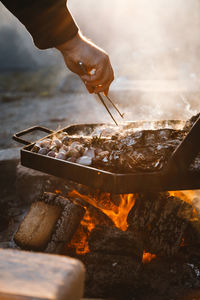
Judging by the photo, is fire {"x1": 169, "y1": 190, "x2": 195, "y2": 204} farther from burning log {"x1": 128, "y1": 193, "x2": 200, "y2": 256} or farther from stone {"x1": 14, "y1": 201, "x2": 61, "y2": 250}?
stone {"x1": 14, "y1": 201, "x2": 61, "y2": 250}

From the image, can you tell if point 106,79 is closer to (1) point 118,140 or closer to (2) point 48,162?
(1) point 118,140

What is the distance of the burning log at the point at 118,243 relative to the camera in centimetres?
189

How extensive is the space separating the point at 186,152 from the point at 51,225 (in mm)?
1266

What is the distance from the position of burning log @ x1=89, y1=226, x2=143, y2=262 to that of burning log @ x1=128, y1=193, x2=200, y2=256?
0.37 ft

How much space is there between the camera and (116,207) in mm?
2363

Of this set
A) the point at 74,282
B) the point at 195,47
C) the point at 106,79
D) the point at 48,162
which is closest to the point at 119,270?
the point at 48,162

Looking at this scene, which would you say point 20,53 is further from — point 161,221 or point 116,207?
point 161,221

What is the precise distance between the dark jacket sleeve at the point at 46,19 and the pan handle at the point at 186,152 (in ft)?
3.85

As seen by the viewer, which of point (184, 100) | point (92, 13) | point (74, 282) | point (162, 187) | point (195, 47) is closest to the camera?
point (74, 282)

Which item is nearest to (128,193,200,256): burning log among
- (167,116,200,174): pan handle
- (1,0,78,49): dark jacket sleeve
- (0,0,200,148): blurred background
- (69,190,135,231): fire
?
(69,190,135,231): fire

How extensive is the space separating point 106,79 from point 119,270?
1460 millimetres

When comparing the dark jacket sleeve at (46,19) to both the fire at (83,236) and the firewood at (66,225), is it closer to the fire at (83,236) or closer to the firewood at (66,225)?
the firewood at (66,225)

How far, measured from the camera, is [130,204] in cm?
231

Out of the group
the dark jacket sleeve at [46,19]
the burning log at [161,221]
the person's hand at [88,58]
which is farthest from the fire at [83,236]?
the dark jacket sleeve at [46,19]
